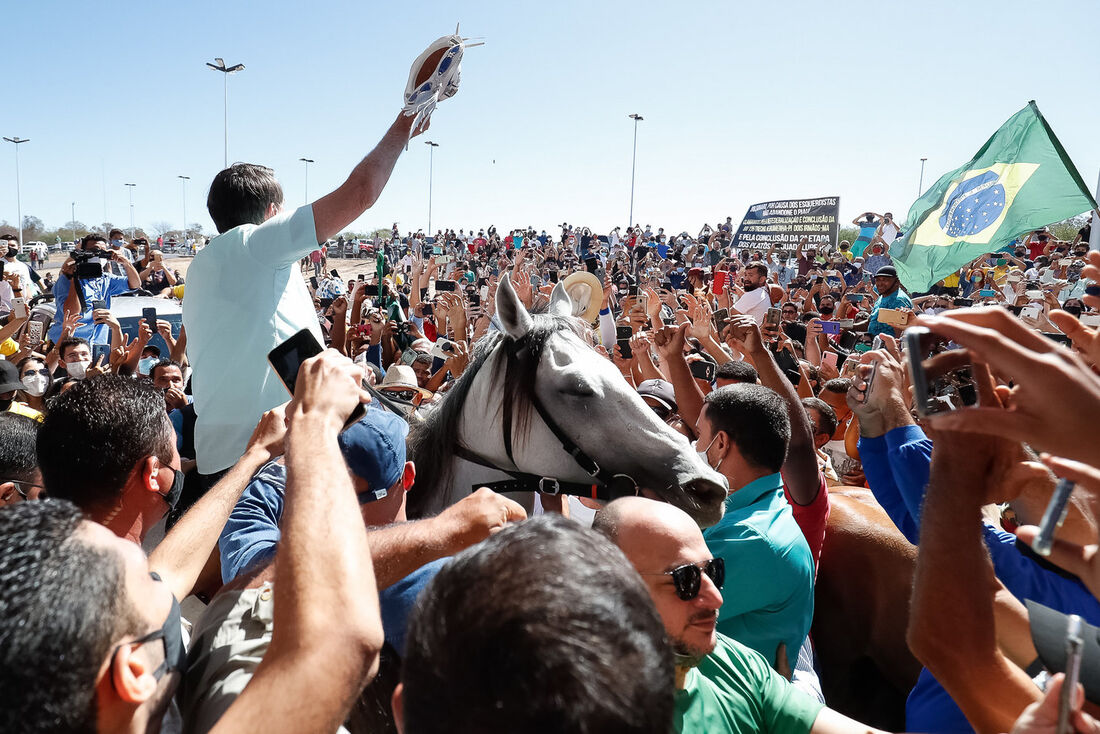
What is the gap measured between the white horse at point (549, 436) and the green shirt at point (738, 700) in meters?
0.64

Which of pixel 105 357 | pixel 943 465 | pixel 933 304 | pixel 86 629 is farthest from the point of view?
pixel 933 304

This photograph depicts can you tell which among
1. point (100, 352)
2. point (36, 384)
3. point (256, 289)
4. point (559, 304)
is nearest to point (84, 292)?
point (100, 352)

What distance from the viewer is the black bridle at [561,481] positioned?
8.80 ft

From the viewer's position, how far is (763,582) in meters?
2.75

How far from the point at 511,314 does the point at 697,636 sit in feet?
4.37

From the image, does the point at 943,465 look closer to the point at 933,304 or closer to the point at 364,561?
the point at 364,561

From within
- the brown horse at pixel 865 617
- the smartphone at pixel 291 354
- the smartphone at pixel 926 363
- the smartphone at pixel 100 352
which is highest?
the smartphone at pixel 926 363

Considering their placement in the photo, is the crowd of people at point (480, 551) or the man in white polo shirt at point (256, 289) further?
the man in white polo shirt at point (256, 289)

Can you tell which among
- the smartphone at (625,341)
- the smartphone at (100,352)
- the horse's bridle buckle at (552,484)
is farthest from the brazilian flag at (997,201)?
the smartphone at (100,352)

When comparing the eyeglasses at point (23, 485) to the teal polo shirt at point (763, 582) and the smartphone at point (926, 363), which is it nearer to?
the teal polo shirt at point (763, 582)

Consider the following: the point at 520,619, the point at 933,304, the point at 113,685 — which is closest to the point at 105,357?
the point at 113,685

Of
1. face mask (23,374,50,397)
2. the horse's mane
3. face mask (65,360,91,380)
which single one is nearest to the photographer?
face mask (65,360,91,380)

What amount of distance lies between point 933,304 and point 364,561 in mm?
11119

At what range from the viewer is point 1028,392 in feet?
3.52
